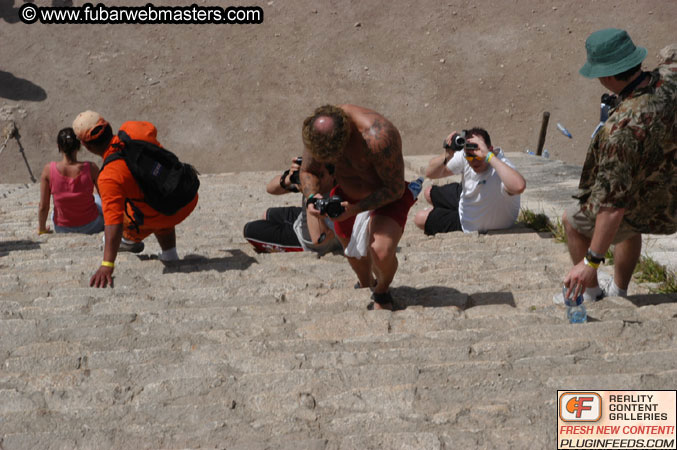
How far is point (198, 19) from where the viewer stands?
64.1 feet

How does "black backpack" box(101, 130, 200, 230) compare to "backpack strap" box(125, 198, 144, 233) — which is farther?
"backpack strap" box(125, 198, 144, 233)

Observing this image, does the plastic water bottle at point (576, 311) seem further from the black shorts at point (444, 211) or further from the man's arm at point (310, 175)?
the black shorts at point (444, 211)

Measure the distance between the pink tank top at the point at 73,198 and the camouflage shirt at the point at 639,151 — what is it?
5.11m

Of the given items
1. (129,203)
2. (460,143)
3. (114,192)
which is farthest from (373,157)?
(129,203)

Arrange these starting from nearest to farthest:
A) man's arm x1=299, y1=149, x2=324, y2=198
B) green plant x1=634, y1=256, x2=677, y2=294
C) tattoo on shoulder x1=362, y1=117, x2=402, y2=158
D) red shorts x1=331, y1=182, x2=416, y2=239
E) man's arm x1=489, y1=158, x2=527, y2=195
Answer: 1. tattoo on shoulder x1=362, y1=117, x2=402, y2=158
2. red shorts x1=331, y1=182, x2=416, y2=239
3. man's arm x1=299, y1=149, x2=324, y2=198
4. green plant x1=634, y1=256, x2=677, y2=294
5. man's arm x1=489, y1=158, x2=527, y2=195

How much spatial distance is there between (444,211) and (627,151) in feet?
10.7

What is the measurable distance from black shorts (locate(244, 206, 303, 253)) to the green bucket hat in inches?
124

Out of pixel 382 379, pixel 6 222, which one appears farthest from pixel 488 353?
pixel 6 222

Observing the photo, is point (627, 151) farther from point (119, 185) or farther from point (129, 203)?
point (129, 203)

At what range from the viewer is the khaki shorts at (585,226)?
4418 millimetres

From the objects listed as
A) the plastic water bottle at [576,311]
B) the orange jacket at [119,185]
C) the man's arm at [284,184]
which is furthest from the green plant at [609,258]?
the orange jacket at [119,185]

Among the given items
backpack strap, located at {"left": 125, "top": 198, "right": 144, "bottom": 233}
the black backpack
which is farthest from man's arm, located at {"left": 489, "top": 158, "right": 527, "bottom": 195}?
backpack strap, located at {"left": 125, "top": 198, "right": 144, "bottom": 233}

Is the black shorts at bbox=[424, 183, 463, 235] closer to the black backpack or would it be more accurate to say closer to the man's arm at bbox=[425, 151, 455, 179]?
the man's arm at bbox=[425, 151, 455, 179]

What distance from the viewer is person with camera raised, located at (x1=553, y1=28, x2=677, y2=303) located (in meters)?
3.87
